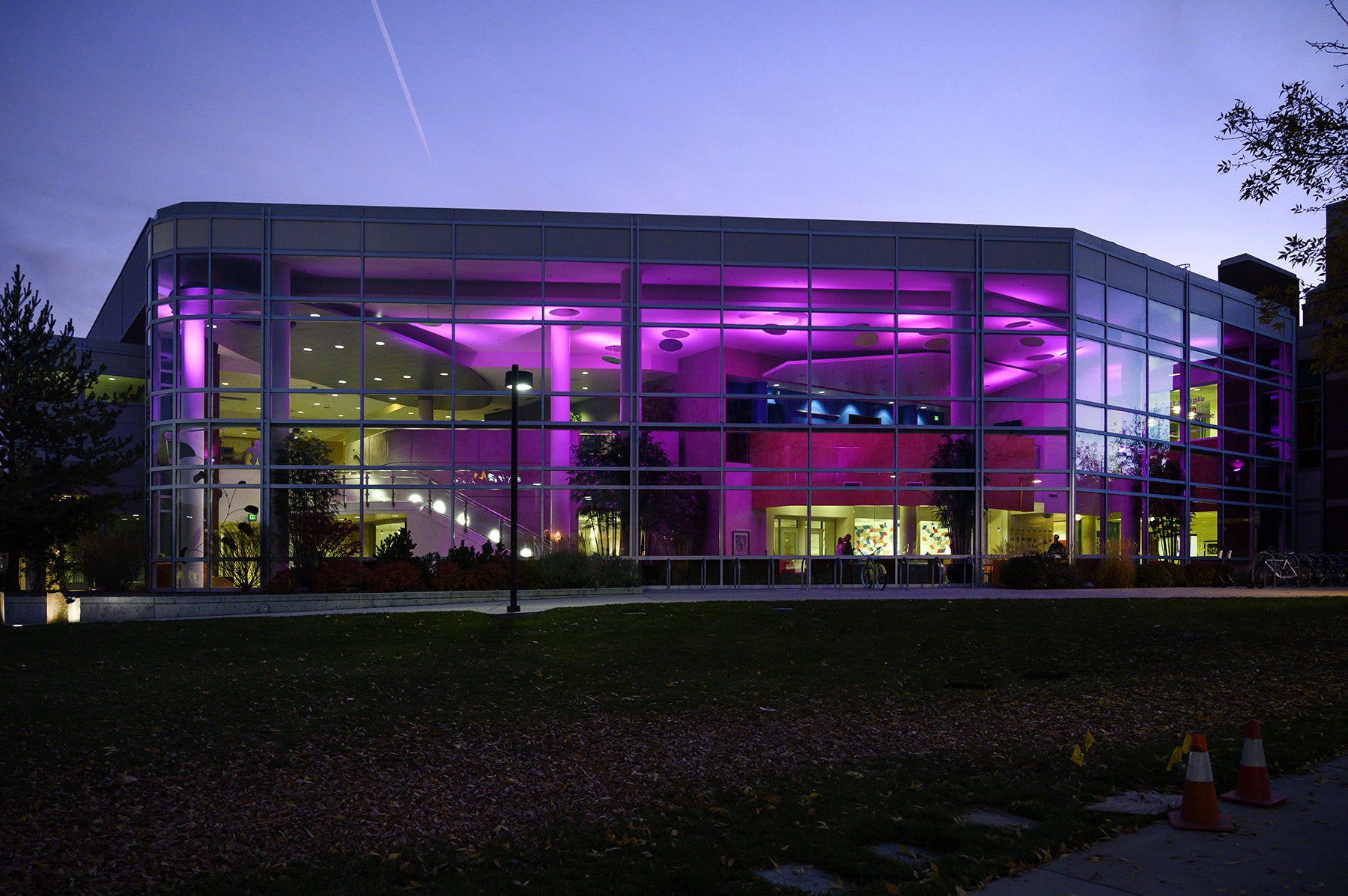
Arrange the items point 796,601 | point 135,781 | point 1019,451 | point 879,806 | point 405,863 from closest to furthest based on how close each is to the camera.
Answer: point 405,863 < point 879,806 < point 135,781 < point 796,601 < point 1019,451

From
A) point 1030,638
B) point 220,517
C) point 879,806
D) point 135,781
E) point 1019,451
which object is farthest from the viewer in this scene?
point 1019,451

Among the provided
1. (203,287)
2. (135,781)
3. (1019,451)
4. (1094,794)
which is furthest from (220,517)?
(1094,794)

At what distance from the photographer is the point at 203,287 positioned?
25594 mm

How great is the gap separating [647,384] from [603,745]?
723 inches

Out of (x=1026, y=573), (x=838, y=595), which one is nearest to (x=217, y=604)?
(x=838, y=595)

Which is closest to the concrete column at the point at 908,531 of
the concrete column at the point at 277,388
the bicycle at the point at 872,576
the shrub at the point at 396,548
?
the bicycle at the point at 872,576

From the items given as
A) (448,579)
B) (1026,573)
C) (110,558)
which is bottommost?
(1026,573)

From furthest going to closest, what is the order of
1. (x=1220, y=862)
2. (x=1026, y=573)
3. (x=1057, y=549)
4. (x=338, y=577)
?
(x=1057, y=549)
(x=1026, y=573)
(x=338, y=577)
(x=1220, y=862)

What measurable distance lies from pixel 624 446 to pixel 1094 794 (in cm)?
1992

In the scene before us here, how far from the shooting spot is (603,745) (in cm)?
836

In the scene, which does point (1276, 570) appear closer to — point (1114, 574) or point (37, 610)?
point (1114, 574)

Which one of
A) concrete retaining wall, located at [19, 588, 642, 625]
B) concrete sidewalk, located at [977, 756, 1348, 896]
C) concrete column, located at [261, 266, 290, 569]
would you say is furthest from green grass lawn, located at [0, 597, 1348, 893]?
concrete column, located at [261, 266, 290, 569]

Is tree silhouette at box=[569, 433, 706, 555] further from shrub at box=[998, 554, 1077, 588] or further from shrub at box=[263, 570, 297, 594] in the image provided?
shrub at box=[998, 554, 1077, 588]

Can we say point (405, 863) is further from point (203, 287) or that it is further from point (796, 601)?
point (203, 287)
